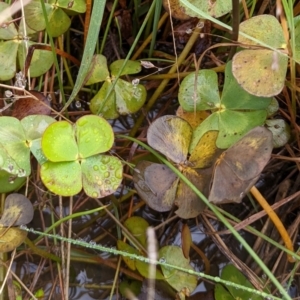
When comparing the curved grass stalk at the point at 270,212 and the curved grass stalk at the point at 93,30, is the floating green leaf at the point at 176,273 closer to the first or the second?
the curved grass stalk at the point at 270,212

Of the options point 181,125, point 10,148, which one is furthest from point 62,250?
point 181,125

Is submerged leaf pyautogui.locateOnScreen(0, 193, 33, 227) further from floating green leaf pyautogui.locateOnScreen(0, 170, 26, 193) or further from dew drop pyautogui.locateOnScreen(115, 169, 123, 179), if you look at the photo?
dew drop pyautogui.locateOnScreen(115, 169, 123, 179)

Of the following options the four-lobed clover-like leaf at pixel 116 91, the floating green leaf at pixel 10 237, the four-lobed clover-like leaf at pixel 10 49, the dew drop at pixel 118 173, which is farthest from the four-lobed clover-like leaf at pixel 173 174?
the four-lobed clover-like leaf at pixel 10 49

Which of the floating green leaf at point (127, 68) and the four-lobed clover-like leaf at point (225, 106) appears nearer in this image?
the four-lobed clover-like leaf at point (225, 106)

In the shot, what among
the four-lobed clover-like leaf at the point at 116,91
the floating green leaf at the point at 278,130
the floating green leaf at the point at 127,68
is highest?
the floating green leaf at the point at 127,68

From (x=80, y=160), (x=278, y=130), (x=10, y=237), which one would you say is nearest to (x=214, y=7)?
(x=278, y=130)

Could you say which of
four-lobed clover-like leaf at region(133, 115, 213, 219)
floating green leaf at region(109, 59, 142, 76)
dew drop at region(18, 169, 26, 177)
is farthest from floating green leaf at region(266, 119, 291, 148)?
dew drop at region(18, 169, 26, 177)

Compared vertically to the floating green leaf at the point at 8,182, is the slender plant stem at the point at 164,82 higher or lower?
higher

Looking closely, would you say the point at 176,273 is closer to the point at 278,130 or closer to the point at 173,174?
the point at 173,174
